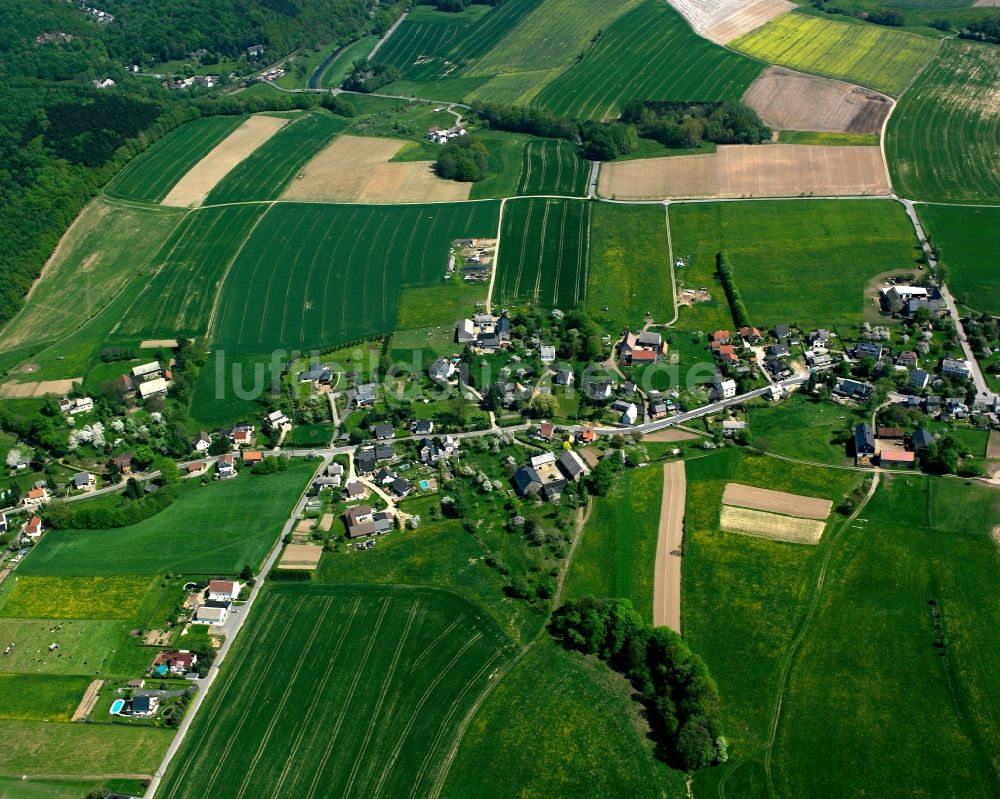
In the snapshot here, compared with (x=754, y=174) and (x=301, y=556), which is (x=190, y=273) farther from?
(x=754, y=174)

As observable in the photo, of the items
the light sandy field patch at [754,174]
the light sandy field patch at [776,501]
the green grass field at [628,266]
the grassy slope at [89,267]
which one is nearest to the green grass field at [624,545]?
the light sandy field patch at [776,501]

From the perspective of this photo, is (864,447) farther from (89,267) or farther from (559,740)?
(89,267)

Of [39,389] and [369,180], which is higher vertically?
[369,180]

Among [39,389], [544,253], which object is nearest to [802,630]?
[544,253]

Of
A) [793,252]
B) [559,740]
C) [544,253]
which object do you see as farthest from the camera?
[544,253]

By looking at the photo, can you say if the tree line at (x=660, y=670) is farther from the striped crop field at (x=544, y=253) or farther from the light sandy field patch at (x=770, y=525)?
the striped crop field at (x=544, y=253)

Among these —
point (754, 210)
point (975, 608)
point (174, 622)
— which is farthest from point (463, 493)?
point (754, 210)

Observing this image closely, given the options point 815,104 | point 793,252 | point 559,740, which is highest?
point 815,104

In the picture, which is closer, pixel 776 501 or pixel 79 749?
pixel 79 749

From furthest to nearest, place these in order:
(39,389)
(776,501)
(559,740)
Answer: (39,389) → (776,501) → (559,740)
